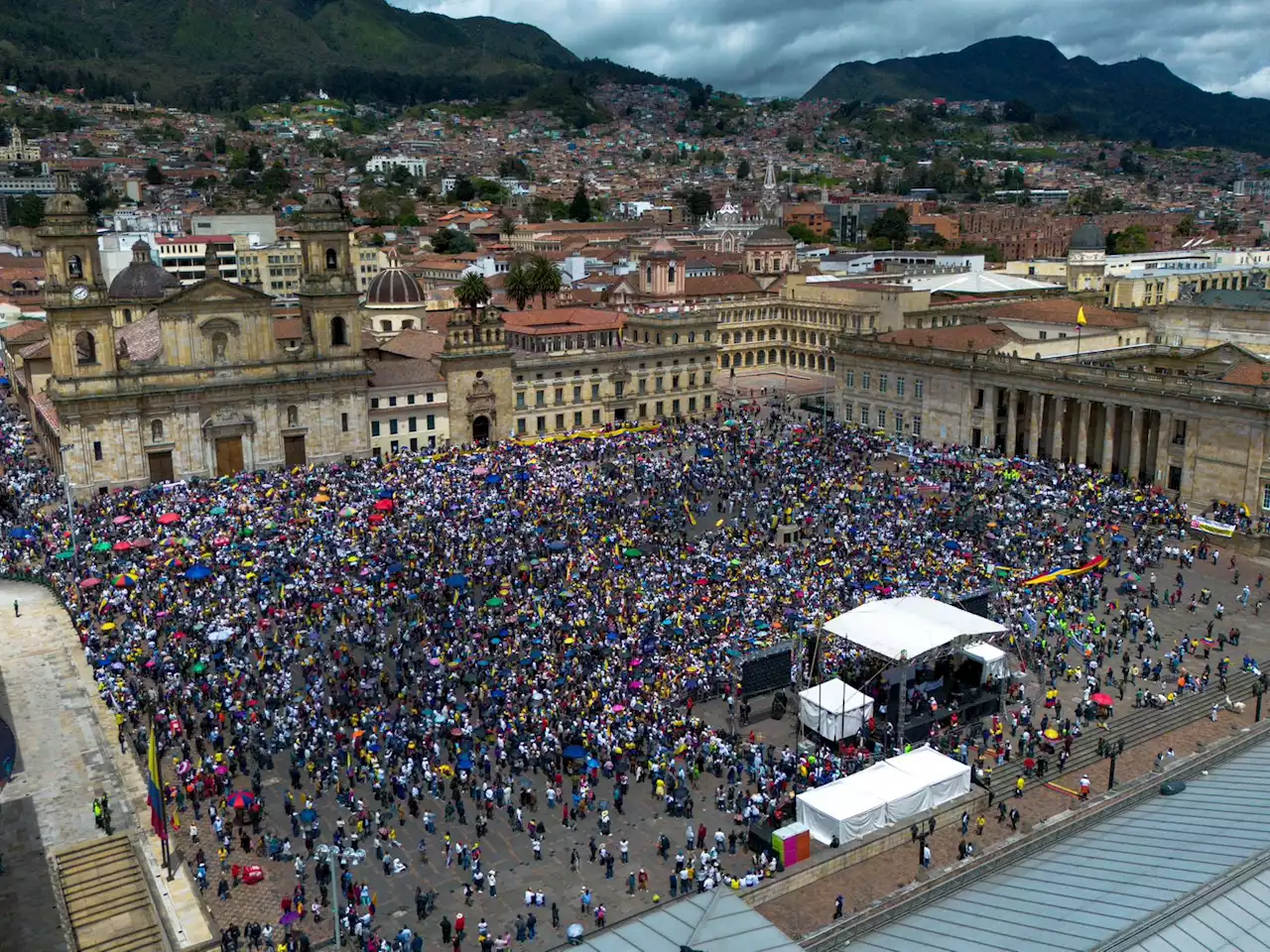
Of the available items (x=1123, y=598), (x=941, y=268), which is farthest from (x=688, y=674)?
(x=941, y=268)

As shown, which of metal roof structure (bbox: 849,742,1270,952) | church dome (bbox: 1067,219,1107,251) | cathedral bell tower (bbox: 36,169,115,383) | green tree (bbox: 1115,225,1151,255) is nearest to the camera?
metal roof structure (bbox: 849,742,1270,952)

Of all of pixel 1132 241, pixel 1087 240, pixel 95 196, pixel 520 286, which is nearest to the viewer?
pixel 520 286

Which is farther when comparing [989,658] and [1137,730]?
[989,658]

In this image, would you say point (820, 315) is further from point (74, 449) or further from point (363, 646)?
point (363, 646)

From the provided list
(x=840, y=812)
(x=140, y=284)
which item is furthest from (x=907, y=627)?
(x=140, y=284)

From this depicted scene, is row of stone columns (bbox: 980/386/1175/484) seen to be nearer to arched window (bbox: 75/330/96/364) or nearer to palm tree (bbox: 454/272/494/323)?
palm tree (bbox: 454/272/494/323)

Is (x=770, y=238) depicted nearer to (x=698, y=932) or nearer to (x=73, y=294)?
(x=73, y=294)

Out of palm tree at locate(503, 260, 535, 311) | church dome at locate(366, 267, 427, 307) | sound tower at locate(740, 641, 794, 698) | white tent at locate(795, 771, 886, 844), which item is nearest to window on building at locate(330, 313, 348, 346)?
church dome at locate(366, 267, 427, 307)

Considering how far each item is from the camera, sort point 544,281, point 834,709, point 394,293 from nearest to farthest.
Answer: point 834,709 → point 394,293 → point 544,281
